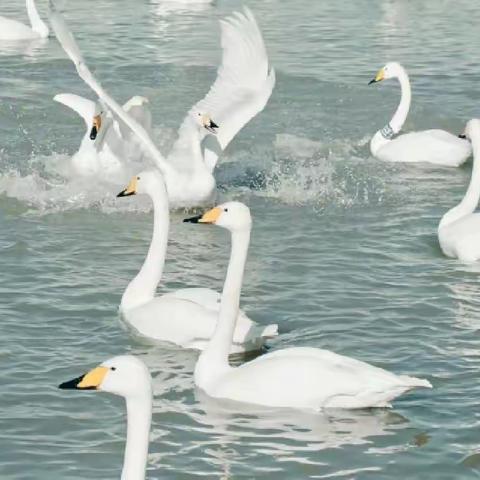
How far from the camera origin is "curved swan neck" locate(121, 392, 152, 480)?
7.89 meters

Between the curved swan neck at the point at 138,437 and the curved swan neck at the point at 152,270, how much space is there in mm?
4687

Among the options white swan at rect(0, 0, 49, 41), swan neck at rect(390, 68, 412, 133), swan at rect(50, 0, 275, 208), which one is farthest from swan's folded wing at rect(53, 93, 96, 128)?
white swan at rect(0, 0, 49, 41)

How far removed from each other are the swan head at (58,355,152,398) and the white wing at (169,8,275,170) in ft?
29.7

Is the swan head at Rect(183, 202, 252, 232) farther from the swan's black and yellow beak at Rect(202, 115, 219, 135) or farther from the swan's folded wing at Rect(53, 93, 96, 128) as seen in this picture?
the swan's folded wing at Rect(53, 93, 96, 128)

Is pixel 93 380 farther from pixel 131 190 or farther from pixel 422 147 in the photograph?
pixel 422 147

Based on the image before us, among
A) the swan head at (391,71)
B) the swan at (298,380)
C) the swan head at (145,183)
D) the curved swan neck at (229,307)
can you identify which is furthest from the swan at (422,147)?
the swan at (298,380)

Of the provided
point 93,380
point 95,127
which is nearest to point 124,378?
point 93,380

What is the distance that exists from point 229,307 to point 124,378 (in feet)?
10.3

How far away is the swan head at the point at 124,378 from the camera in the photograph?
7.97m

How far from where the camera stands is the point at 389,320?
12.8m

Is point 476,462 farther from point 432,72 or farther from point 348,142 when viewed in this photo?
point 432,72

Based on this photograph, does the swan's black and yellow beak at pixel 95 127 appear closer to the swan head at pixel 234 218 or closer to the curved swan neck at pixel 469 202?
the curved swan neck at pixel 469 202

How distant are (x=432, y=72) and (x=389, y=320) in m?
11.9

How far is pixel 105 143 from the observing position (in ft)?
59.3
